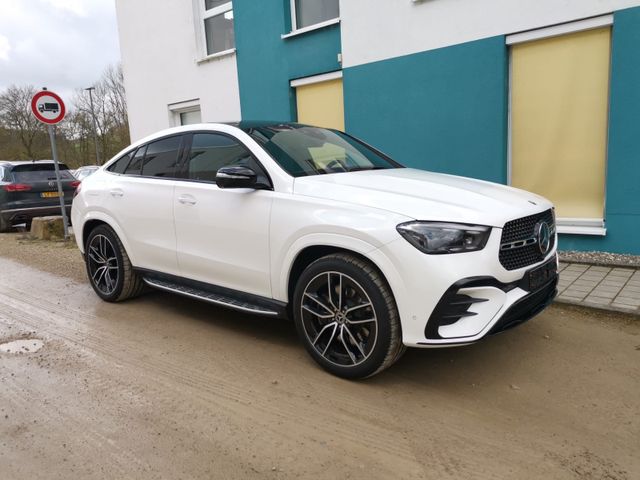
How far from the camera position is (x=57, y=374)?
3668mm

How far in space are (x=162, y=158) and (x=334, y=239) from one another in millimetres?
2287

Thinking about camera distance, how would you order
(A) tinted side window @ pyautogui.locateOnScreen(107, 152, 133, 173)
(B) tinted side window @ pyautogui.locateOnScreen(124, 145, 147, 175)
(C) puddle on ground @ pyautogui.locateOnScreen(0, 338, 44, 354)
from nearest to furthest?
1. (C) puddle on ground @ pyautogui.locateOnScreen(0, 338, 44, 354)
2. (B) tinted side window @ pyautogui.locateOnScreen(124, 145, 147, 175)
3. (A) tinted side window @ pyautogui.locateOnScreen(107, 152, 133, 173)

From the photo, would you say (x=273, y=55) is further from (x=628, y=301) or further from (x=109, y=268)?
(x=628, y=301)

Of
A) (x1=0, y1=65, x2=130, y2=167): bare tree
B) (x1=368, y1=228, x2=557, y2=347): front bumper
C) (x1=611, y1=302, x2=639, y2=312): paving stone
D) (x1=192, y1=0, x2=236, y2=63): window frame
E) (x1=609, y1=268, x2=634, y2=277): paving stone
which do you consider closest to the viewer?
(x1=368, y1=228, x2=557, y2=347): front bumper

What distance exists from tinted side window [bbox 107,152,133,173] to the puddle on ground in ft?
5.98

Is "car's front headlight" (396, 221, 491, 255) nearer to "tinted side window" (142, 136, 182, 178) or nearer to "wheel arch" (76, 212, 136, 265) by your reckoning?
"tinted side window" (142, 136, 182, 178)

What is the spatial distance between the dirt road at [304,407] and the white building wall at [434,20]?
3.53 meters

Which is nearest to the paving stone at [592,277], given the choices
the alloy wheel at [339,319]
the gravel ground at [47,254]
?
the alloy wheel at [339,319]

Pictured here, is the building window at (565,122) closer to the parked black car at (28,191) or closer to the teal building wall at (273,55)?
the teal building wall at (273,55)

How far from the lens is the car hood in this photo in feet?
9.99

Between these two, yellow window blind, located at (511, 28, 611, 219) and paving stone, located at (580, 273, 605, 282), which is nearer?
paving stone, located at (580, 273, 605, 282)

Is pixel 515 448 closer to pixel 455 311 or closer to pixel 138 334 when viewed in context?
pixel 455 311

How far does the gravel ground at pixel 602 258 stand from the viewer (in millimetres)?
5633

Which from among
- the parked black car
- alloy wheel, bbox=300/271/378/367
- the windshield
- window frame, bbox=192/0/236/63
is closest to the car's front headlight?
alloy wheel, bbox=300/271/378/367
